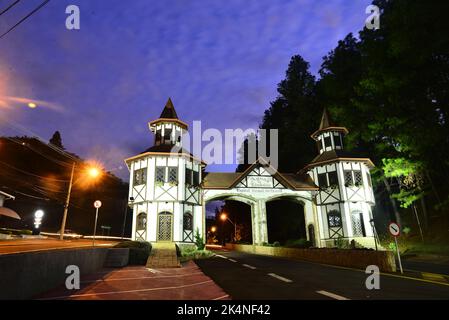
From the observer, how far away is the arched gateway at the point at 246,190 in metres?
22.9

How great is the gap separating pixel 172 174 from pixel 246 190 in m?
7.23

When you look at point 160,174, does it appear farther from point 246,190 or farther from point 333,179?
point 333,179

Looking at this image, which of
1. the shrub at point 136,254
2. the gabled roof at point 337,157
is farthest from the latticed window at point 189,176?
the gabled roof at point 337,157

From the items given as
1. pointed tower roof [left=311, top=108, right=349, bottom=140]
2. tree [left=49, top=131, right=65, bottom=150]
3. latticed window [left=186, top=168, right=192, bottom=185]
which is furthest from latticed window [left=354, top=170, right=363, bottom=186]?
tree [left=49, top=131, right=65, bottom=150]

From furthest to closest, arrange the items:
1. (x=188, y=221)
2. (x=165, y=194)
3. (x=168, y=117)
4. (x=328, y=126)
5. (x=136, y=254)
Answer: (x=328, y=126) → (x=168, y=117) → (x=188, y=221) → (x=165, y=194) → (x=136, y=254)

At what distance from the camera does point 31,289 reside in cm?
626

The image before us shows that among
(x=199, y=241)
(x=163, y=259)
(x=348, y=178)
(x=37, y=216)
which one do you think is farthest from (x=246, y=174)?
(x=37, y=216)

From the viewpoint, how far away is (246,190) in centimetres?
2620

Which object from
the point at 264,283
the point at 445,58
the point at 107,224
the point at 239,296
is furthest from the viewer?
the point at 107,224
